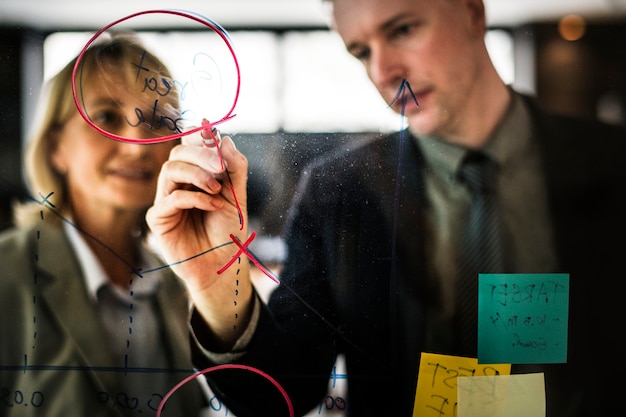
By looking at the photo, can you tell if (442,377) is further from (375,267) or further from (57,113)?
(57,113)

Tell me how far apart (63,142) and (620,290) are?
1.17 meters

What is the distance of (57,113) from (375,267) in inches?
27.7

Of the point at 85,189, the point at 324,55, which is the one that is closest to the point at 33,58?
the point at 85,189

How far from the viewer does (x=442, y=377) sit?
45.5 inches

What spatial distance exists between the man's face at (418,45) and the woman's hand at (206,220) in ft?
1.07

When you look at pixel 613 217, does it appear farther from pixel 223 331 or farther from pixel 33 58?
pixel 33 58

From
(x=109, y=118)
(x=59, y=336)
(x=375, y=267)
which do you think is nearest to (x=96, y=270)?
(x=59, y=336)

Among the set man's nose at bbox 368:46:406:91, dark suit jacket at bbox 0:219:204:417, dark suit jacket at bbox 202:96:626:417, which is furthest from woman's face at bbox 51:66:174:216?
man's nose at bbox 368:46:406:91

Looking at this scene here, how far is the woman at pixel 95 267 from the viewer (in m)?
1.13

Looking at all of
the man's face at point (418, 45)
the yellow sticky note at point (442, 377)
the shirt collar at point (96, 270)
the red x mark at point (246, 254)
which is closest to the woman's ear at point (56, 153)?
the shirt collar at point (96, 270)

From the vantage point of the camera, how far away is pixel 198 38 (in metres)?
1.13

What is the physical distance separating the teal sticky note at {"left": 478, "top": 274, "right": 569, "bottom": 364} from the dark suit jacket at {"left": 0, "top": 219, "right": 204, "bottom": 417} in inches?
23.6

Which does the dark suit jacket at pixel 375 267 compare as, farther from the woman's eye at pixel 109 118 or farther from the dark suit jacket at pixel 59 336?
the woman's eye at pixel 109 118

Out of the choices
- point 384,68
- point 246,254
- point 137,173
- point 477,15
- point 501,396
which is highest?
point 477,15
